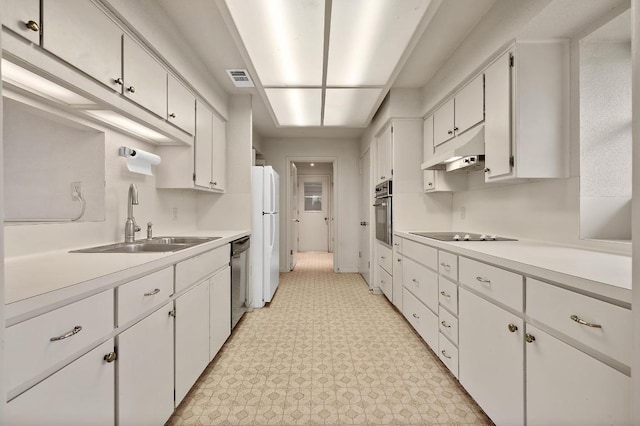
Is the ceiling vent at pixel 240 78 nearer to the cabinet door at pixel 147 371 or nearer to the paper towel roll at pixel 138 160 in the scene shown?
the paper towel roll at pixel 138 160

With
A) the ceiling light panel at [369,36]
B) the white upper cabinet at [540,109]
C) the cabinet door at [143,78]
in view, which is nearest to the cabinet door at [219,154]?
the cabinet door at [143,78]

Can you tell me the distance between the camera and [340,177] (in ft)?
17.9

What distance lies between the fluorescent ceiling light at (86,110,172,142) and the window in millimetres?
6231

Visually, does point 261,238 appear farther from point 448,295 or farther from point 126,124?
point 448,295

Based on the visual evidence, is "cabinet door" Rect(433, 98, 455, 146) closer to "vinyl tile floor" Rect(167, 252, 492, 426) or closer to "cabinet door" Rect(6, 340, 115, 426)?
"vinyl tile floor" Rect(167, 252, 492, 426)

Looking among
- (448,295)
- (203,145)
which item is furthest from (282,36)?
(448,295)

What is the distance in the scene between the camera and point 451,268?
1906mm

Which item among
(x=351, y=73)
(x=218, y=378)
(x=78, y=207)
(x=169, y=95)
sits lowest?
(x=218, y=378)

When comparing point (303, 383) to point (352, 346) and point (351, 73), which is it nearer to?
point (352, 346)

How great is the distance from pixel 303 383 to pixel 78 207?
1.73 m

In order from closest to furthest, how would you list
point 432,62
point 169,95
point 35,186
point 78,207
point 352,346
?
point 35,186 → point 78,207 → point 169,95 → point 352,346 → point 432,62

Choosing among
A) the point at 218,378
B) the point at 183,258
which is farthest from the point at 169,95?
the point at 218,378

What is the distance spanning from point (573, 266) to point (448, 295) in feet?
2.92

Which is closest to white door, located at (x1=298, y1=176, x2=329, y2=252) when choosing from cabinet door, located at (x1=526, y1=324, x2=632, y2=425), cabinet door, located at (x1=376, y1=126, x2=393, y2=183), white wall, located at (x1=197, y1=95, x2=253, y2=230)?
cabinet door, located at (x1=376, y1=126, x2=393, y2=183)
